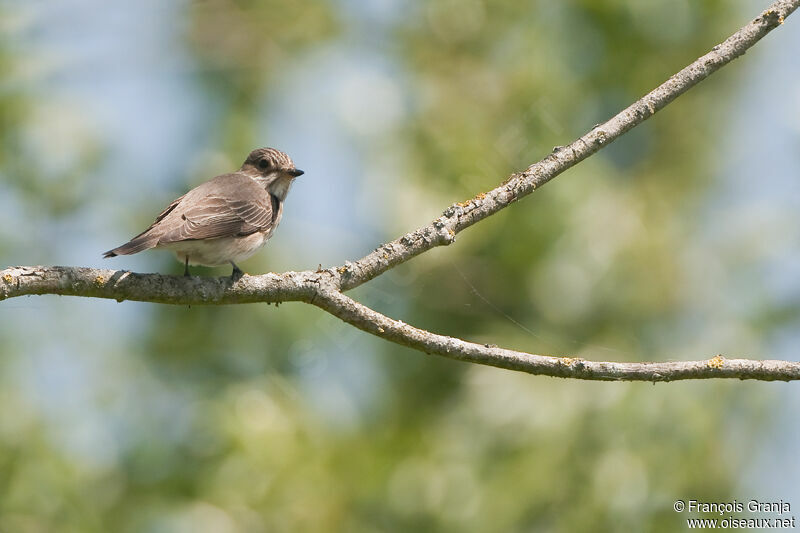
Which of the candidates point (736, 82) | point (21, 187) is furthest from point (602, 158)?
point (21, 187)

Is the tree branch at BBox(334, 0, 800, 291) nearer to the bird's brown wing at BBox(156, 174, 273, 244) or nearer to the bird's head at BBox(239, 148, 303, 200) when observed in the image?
the bird's brown wing at BBox(156, 174, 273, 244)

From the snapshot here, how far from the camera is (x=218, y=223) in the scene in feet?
18.5

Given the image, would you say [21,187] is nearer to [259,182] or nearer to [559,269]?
[259,182]

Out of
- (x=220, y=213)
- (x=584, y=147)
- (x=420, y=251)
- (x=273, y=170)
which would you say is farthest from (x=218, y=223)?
(x=584, y=147)

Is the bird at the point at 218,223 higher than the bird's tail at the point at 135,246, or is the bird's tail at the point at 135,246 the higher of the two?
the bird at the point at 218,223

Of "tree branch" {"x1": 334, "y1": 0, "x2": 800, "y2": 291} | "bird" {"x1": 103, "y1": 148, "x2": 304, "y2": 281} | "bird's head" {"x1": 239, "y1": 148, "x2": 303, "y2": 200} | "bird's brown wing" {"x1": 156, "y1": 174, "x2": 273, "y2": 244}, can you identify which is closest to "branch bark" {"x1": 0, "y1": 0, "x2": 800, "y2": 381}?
"tree branch" {"x1": 334, "y1": 0, "x2": 800, "y2": 291}

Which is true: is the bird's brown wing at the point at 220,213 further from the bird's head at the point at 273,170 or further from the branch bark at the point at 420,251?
the branch bark at the point at 420,251

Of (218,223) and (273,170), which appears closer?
(218,223)

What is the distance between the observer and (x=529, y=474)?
781 cm

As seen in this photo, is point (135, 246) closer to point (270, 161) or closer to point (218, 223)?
point (218, 223)

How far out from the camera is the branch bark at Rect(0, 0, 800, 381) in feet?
12.1

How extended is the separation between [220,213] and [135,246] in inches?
37.7

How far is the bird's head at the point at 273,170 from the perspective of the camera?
22.2 feet

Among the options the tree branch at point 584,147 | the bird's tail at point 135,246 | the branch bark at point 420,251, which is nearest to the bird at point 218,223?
the bird's tail at point 135,246
